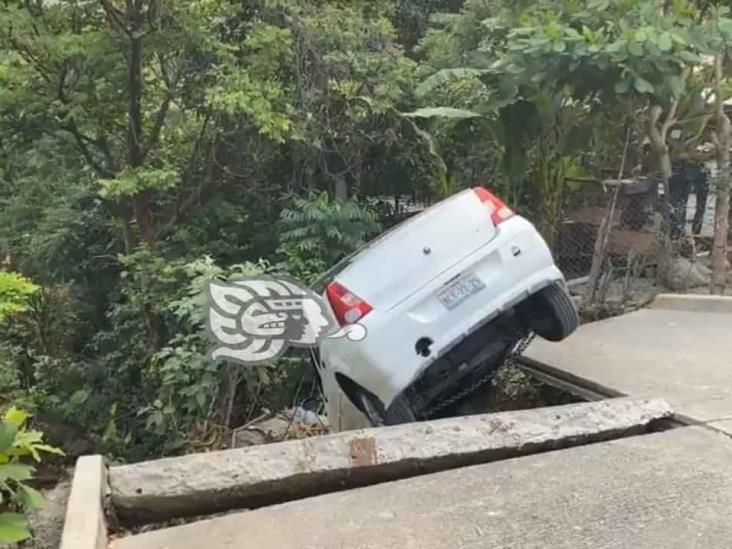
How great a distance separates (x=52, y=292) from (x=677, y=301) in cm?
685

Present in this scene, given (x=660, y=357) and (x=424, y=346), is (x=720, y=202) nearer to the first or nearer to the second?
(x=660, y=357)

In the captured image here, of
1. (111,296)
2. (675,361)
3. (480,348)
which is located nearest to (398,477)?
(480,348)

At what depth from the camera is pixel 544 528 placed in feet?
7.49

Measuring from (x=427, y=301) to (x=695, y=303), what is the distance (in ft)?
11.2

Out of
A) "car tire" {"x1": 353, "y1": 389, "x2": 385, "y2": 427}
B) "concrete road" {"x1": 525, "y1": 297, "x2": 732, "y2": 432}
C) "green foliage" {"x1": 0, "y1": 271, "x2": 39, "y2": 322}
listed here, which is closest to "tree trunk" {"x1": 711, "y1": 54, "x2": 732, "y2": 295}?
"concrete road" {"x1": 525, "y1": 297, "x2": 732, "y2": 432}

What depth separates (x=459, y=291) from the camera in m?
3.49

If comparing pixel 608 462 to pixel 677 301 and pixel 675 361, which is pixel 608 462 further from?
pixel 677 301

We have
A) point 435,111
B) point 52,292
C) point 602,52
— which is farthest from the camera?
point 52,292

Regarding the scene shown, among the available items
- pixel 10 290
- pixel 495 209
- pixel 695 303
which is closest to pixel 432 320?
pixel 495 209

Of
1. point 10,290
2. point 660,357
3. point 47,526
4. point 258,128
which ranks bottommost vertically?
point 660,357

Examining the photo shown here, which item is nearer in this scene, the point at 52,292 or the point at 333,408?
the point at 333,408

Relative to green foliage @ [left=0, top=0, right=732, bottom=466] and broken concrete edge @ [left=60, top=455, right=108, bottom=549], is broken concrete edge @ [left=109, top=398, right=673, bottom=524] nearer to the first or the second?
broken concrete edge @ [left=60, top=455, right=108, bottom=549]

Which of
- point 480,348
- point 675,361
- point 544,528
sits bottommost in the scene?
point 675,361

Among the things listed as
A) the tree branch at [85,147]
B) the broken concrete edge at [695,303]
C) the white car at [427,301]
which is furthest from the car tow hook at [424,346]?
the tree branch at [85,147]
